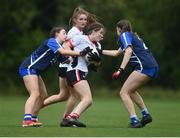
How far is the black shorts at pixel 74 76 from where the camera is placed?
49.1 feet

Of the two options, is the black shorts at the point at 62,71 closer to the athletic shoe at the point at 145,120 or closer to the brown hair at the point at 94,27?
the brown hair at the point at 94,27

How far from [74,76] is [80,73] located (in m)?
0.13

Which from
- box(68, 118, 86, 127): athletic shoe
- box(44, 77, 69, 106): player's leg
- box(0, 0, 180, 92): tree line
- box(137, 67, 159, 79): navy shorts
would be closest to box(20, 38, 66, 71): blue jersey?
box(44, 77, 69, 106): player's leg

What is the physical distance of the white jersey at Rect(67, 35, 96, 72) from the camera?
15109 millimetres

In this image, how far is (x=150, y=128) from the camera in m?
15.1

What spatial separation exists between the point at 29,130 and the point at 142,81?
2507mm

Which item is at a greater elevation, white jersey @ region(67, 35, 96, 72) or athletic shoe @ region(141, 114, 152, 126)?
white jersey @ region(67, 35, 96, 72)

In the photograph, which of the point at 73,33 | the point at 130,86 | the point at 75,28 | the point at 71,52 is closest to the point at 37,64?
the point at 71,52

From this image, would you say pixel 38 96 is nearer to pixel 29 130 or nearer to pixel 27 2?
pixel 29 130

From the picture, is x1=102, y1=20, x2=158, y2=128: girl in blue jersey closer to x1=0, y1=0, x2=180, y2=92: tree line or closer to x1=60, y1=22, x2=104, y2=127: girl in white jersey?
x1=60, y1=22, x2=104, y2=127: girl in white jersey

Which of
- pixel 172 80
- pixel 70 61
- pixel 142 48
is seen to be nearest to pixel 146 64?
pixel 142 48

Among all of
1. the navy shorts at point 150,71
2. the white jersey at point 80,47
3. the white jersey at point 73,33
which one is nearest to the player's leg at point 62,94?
the white jersey at point 73,33

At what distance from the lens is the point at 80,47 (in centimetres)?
1523

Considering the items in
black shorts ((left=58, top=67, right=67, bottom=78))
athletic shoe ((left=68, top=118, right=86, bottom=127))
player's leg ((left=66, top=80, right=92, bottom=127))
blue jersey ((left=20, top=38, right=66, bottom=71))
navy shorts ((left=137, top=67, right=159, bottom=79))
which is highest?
blue jersey ((left=20, top=38, right=66, bottom=71))
